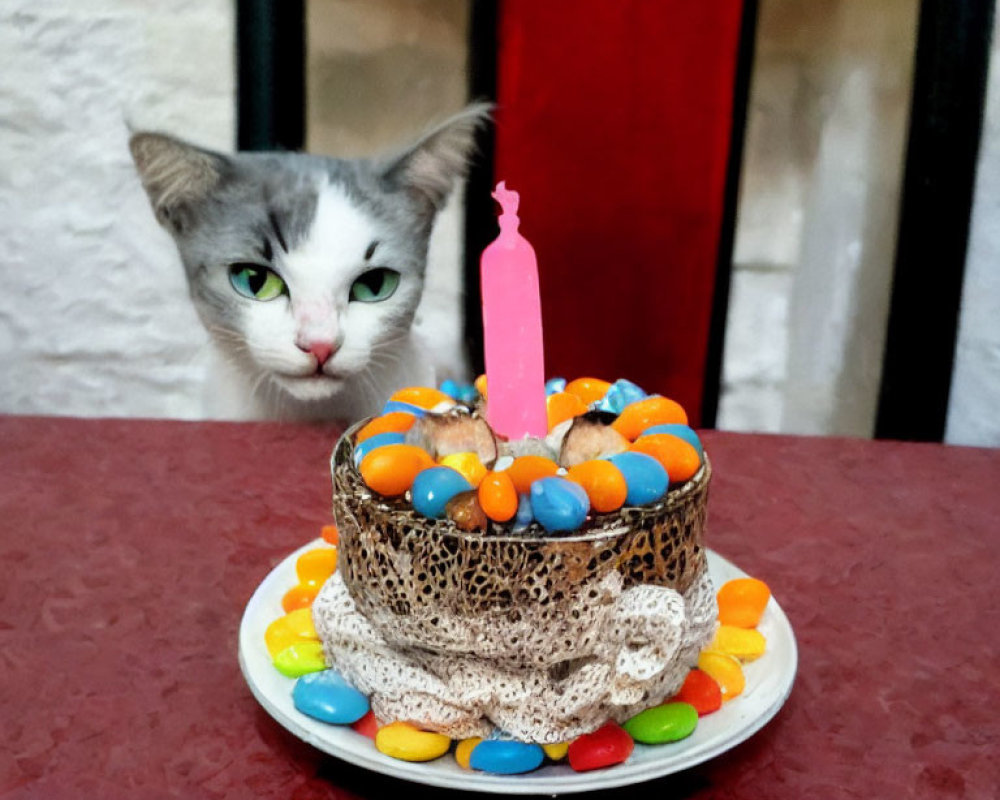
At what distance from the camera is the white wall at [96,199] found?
1.18 meters

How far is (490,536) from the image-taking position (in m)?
0.44

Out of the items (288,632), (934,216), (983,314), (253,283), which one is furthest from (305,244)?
(983,314)

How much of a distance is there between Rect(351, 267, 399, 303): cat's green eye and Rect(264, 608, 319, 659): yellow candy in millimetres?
444

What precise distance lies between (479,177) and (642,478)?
0.79 m

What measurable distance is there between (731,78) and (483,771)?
0.83 m

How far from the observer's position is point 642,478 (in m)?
0.46

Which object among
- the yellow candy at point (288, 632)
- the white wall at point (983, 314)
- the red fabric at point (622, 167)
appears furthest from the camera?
the white wall at point (983, 314)

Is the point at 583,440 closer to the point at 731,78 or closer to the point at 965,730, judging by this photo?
the point at 965,730

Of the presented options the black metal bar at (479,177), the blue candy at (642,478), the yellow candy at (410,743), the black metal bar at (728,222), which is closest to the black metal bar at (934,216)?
the black metal bar at (728,222)

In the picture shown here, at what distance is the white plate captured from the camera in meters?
0.44

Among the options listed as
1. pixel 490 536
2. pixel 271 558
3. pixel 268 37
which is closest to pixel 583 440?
pixel 490 536

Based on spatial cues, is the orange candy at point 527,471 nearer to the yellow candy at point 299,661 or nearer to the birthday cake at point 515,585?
the birthday cake at point 515,585

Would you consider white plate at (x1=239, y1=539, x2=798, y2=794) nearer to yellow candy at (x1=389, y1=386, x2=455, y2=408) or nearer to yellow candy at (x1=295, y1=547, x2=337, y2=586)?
yellow candy at (x1=295, y1=547, x2=337, y2=586)

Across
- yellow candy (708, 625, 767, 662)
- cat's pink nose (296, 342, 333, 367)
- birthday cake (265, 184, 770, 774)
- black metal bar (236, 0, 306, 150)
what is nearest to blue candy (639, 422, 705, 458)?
birthday cake (265, 184, 770, 774)
